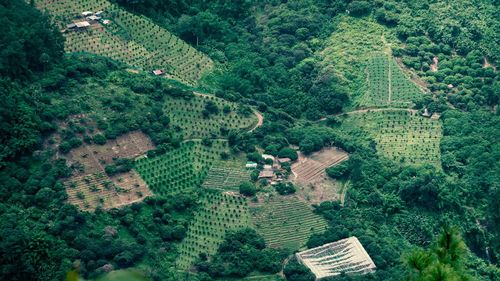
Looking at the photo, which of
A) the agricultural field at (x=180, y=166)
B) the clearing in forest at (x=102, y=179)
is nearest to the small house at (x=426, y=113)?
the agricultural field at (x=180, y=166)

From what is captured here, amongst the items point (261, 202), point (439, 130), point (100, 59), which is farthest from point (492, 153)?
point (100, 59)

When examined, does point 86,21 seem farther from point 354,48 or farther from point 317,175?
point 317,175

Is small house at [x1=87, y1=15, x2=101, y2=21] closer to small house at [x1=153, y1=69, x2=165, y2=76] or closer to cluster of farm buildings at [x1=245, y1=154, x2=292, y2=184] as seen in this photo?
→ small house at [x1=153, y1=69, x2=165, y2=76]

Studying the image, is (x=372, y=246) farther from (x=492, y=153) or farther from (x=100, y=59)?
(x=100, y=59)

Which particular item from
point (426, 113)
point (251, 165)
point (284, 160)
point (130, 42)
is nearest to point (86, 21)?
point (130, 42)

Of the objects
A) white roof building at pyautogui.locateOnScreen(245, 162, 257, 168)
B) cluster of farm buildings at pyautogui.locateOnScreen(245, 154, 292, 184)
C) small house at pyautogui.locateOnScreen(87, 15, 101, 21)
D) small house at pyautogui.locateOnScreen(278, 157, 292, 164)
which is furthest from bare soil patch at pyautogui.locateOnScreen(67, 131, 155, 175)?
small house at pyautogui.locateOnScreen(87, 15, 101, 21)

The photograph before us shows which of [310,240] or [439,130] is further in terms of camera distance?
[439,130]

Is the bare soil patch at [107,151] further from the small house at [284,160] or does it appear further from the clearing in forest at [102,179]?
the small house at [284,160]
